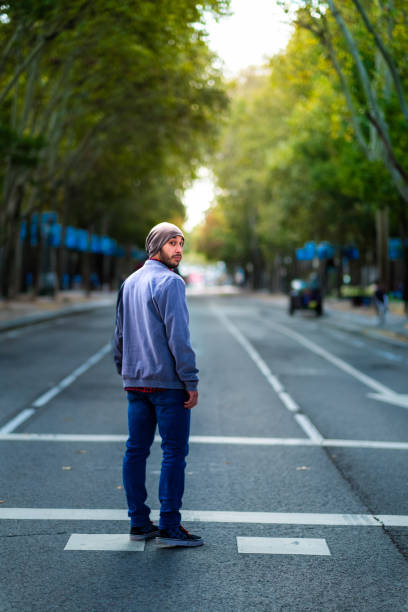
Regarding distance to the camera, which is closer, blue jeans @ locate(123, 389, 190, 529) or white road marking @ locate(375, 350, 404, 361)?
blue jeans @ locate(123, 389, 190, 529)

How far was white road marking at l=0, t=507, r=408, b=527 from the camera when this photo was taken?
5555 mm

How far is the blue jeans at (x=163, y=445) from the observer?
4832mm

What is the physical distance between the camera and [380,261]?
31.3m

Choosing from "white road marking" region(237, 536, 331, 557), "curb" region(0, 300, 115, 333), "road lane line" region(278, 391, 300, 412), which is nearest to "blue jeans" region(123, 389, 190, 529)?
"white road marking" region(237, 536, 331, 557)

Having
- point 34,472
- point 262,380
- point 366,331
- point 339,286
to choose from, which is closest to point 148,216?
point 339,286

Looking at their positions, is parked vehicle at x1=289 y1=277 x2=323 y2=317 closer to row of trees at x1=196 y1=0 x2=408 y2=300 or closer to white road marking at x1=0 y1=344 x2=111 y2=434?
row of trees at x1=196 y1=0 x2=408 y2=300

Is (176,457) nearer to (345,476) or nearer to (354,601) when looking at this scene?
(354,601)

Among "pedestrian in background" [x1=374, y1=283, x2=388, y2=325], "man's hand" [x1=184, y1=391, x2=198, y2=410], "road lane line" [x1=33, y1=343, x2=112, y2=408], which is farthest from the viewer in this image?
"pedestrian in background" [x1=374, y1=283, x2=388, y2=325]

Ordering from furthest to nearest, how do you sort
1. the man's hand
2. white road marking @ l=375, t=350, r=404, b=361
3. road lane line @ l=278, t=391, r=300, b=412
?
white road marking @ l=375, t=350, r=404, b=361 < road lane line @ l=278, t=391, r=300, b=412 < the man's hand

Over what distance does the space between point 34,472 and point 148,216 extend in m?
51.6

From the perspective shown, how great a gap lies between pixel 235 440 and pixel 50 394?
3.88m

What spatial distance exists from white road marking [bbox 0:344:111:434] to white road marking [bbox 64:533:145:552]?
3783 mm

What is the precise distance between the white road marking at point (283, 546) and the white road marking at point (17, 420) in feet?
14.0

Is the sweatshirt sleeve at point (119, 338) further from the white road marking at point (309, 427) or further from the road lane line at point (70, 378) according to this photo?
the road lane line at point (70, 378)
